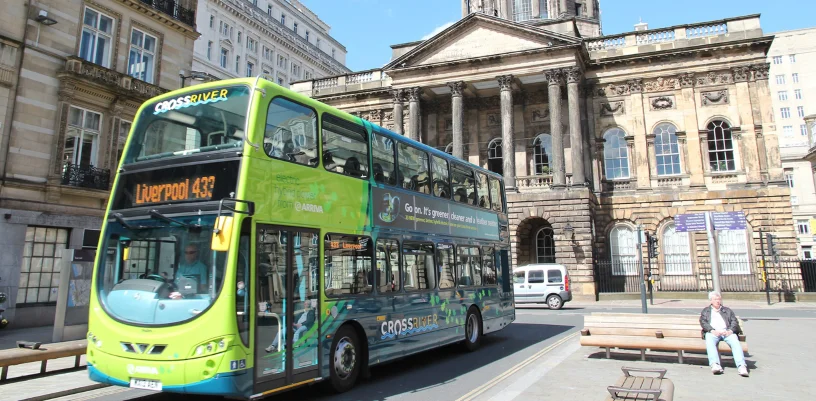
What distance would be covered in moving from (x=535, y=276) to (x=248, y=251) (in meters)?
18.1

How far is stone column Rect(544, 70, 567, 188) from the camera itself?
27627 millimetres

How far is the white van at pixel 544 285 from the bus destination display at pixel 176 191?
59.6 ft

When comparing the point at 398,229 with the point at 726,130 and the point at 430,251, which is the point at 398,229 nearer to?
the point at 430,251

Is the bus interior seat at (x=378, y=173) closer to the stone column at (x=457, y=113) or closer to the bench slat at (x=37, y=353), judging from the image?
the bench slat at (x=37, y=353)

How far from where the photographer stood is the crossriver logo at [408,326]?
8188 millimetres

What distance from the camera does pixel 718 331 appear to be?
26.5 ft

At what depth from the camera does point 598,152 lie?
2991cm

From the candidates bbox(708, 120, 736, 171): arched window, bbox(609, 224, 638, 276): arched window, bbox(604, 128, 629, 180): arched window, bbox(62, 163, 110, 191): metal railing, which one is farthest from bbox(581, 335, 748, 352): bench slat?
bbox(708, 120, 736, 171): arched window

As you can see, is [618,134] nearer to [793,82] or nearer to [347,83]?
[347,83]

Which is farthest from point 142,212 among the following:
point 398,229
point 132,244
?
point 398,229

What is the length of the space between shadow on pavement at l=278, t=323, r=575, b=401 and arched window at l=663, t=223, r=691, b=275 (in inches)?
674

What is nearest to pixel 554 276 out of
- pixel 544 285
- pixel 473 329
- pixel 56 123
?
pixel 544 285

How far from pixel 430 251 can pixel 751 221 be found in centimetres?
2466

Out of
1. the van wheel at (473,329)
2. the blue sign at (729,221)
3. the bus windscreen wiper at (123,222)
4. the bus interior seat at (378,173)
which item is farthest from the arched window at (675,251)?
the bus windscreen wiper at (123,222)
